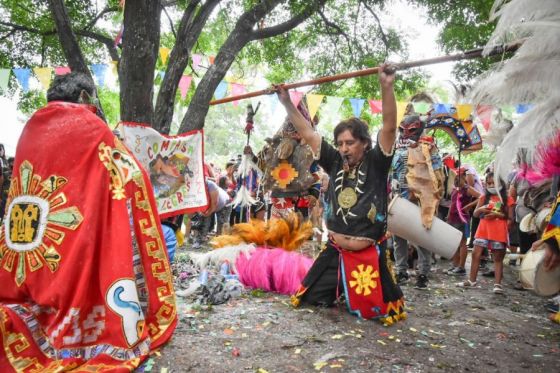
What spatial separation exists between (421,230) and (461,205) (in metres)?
3.38

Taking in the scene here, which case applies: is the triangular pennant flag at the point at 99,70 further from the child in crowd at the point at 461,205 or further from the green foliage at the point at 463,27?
the child in crowd at the point at 461,205

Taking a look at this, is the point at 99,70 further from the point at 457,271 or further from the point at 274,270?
the point at 457,271

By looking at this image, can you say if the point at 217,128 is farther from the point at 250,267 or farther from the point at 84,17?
the point at 250,267

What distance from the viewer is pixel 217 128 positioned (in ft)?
162

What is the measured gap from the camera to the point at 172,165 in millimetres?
4430

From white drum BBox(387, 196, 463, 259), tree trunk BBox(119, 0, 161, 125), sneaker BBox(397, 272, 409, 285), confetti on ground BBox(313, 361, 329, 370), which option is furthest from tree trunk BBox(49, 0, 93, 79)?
sneaker BBox(397, 272, 409, 285)

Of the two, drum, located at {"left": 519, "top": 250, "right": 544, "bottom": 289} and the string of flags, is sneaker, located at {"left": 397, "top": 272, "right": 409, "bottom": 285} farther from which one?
the string of flags

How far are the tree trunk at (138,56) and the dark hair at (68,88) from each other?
151cm

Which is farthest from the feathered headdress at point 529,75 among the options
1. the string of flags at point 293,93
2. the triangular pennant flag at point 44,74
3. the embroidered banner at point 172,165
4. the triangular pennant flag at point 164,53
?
the triangular pennant flag at point 164,53

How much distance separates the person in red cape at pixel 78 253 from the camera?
7.77ft

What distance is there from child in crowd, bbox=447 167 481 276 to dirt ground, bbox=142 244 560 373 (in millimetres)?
2238

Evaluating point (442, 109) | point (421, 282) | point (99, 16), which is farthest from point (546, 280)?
point (99, 16)

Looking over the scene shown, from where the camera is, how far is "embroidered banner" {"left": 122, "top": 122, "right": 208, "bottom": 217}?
414 centimetres

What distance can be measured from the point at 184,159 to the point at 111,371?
264cm
